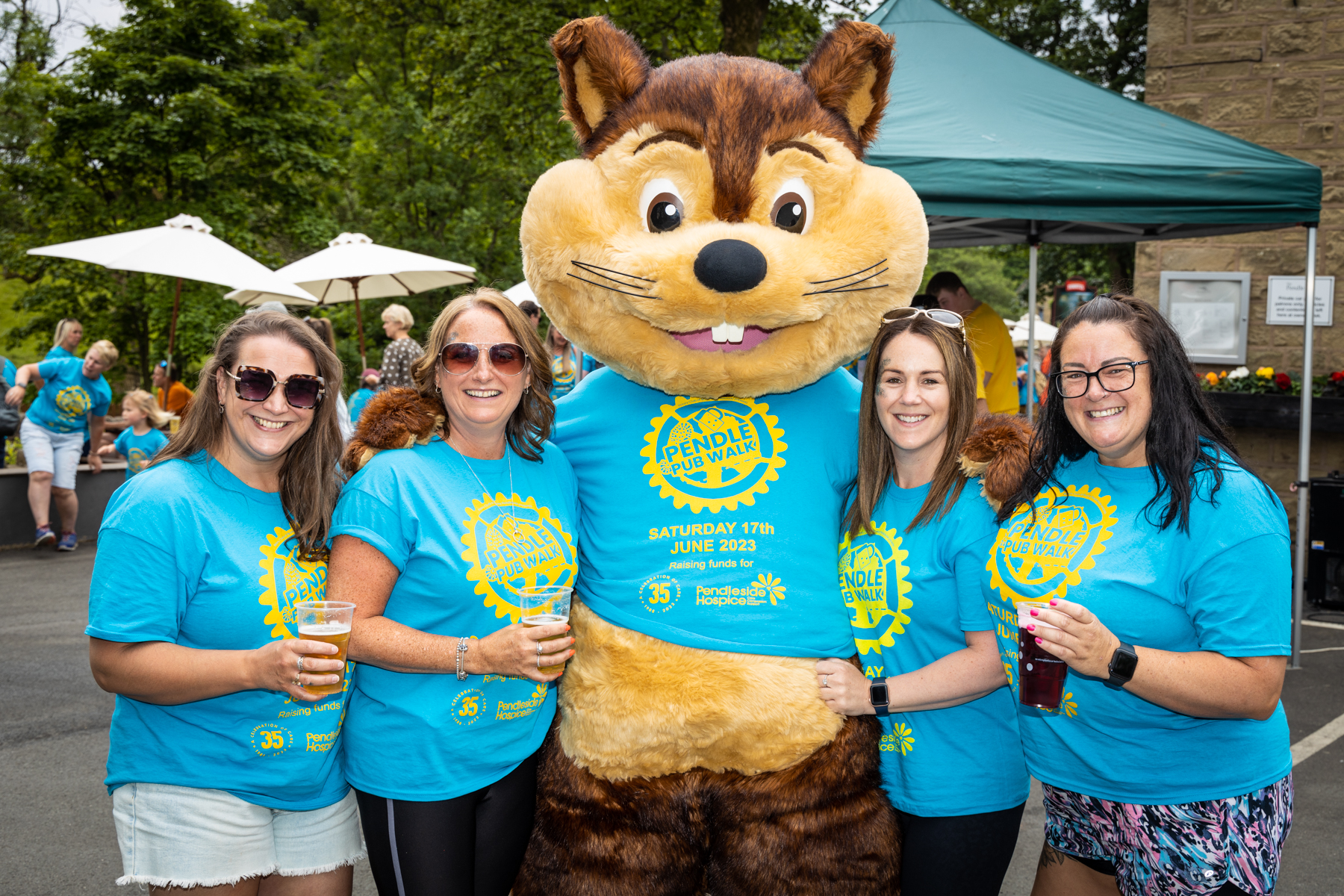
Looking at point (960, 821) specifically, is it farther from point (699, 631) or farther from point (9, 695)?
point (9, 695)

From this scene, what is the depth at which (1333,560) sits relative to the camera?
7332 mm

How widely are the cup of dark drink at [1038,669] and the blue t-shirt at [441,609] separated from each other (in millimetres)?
1083

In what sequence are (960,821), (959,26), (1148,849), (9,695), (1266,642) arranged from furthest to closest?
(959,26)
(9,695)
(960,821)
(1148,849)
(1266,642)

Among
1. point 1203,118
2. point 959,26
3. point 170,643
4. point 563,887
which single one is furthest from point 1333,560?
point 170,643

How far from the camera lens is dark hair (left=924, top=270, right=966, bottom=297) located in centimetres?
665

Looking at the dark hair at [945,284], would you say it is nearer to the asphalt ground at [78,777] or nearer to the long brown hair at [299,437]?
the asphalt ground at [78,777]

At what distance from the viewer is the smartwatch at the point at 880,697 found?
2342 millimetres

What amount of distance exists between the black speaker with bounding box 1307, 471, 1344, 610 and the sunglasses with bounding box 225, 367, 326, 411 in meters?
7.41

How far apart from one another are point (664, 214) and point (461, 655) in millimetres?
1219

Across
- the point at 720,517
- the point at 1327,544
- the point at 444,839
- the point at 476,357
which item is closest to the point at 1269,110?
the point at 1327,544

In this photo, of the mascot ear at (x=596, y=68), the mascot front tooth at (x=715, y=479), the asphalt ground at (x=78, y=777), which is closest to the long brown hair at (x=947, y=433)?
the mascot front tooth at (x=715, y=479)

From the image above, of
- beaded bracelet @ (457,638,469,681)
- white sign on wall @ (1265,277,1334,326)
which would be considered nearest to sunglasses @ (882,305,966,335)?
beaded bracelet @ (457,638,469,681)

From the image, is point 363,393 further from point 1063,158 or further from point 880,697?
point 880,697

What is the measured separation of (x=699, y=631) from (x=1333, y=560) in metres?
6.95
